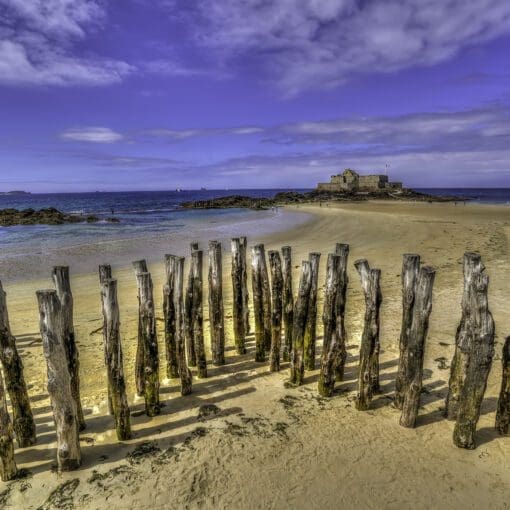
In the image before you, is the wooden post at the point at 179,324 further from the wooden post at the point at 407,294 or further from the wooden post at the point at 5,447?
the wooden post at the point at 407,294

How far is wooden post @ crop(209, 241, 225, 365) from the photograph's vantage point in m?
5.86

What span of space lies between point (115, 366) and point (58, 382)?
0.63 meters

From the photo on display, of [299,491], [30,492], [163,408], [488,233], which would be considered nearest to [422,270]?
[299,491]

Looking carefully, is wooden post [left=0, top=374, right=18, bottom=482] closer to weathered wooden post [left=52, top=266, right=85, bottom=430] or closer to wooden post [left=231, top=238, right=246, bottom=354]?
weathered wooden post [left=52, top=266, right=85, bottom=430]

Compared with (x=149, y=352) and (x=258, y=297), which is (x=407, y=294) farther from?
(x=149, y=352)

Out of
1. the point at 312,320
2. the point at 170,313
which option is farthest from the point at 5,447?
the point at 312,320

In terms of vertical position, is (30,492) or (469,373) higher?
(469,373)

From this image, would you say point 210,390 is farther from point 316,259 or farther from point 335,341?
point 316,259

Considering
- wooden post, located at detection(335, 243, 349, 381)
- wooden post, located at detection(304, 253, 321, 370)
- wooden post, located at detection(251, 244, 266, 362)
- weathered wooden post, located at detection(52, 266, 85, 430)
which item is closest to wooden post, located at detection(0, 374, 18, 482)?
weathered wooden post, located at detection(52, 266, 85, 430)

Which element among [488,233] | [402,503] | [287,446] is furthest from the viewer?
[488,233]

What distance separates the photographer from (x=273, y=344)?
5629 mm

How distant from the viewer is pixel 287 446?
13.4 feet

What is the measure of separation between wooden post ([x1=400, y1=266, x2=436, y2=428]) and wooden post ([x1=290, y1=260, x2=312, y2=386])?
4.50ft

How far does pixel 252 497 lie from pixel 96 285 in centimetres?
940
